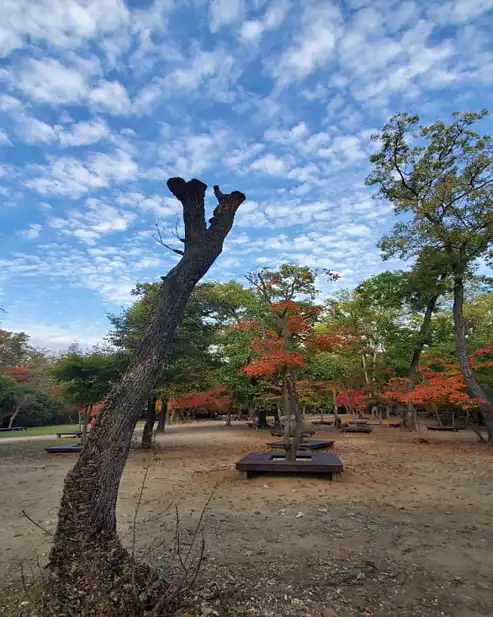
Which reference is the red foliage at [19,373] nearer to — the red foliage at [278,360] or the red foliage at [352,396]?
the red foliage at [352,396]

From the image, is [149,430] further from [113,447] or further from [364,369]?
[364,369]

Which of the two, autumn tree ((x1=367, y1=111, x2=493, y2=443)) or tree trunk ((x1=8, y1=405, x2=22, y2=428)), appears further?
tree trunk ((x1=8, y1=405, x2=22, y2=428))

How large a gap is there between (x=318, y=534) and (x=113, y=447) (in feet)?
8.84

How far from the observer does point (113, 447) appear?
9.37 ft

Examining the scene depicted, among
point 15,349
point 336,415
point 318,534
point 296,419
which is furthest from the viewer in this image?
point 15,349

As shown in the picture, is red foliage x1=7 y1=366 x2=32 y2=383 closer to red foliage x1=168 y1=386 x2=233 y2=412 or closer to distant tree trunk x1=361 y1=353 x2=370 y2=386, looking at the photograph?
red foliage x1=168 y1=386 x2=233 y2=412

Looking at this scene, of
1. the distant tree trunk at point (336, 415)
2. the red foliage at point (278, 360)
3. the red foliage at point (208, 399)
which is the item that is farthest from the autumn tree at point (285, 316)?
the distant tree trunk at point (336, 415)

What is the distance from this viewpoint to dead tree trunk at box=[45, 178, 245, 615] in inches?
96.4

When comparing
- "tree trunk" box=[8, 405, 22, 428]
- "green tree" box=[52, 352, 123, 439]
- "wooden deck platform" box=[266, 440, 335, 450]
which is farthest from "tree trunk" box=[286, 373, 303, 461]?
"tree trunk" box=[8, 405, 22, 428]

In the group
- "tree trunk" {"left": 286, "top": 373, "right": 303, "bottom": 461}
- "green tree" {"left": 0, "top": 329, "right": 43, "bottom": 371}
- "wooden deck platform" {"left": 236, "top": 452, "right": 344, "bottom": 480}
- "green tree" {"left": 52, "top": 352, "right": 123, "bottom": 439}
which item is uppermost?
"green tree" {"left": 0, "top": 329, "right": 43, "bottom": 371}

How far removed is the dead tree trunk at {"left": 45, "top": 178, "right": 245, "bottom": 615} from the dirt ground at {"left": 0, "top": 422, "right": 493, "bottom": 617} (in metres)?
0.87

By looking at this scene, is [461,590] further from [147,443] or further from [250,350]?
[147,443]

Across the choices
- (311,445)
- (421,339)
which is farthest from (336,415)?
(311,445)

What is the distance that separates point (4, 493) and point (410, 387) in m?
14.3
